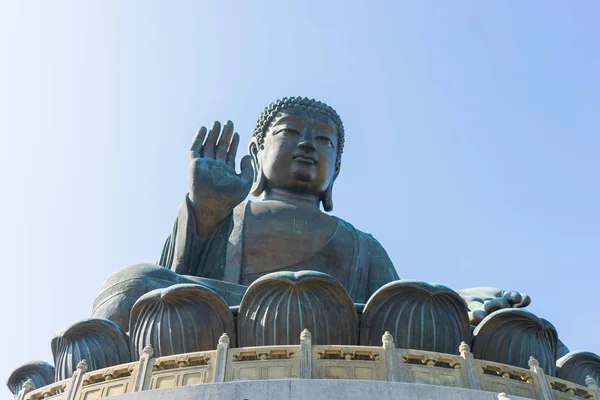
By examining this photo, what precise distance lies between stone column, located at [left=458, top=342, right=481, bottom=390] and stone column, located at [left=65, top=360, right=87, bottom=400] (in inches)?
Answer: 134

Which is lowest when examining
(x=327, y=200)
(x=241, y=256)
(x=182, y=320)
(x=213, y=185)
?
(x=182, y=320)

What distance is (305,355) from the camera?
8.05 m

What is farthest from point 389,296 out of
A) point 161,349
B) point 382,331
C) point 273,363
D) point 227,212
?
point 227,212

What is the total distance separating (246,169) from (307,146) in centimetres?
192

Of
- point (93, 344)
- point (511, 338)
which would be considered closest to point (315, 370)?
point (511, 338)

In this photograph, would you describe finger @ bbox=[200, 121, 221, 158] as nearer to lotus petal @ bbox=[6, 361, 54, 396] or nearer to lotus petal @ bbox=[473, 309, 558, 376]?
lotus petal @ bbox=[6, 361, 54, 396]

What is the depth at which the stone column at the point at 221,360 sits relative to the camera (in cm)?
791

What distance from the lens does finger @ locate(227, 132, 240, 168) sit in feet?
40.0

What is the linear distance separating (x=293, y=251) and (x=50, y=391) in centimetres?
Answer: 476

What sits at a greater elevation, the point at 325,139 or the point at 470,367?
the point at 325,139

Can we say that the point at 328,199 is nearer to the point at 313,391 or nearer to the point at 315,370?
the point at 315,370

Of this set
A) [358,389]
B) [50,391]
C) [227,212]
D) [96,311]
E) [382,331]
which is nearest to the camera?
[358,389]

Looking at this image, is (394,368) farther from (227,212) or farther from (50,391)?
(227,212)

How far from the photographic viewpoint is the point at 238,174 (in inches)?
472
